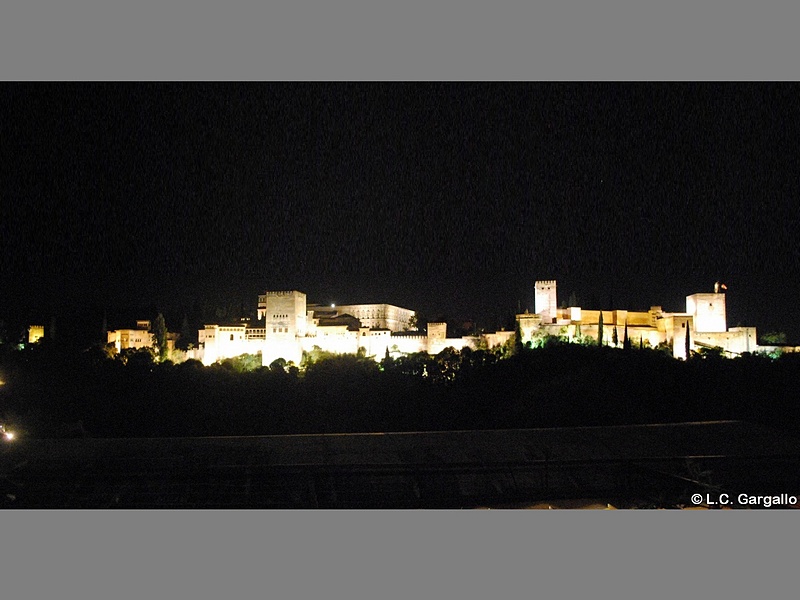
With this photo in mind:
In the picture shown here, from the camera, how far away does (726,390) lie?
9.82 metres

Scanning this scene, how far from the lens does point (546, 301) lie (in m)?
17.5

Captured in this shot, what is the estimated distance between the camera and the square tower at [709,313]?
1638 cm

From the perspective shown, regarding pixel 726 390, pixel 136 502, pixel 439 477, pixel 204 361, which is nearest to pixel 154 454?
pixel 136 502

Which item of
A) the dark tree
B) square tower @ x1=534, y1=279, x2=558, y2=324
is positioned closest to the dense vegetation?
the dark tree

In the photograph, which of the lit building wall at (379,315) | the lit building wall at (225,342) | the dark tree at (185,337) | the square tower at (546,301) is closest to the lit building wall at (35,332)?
the dark tree at (185,337)

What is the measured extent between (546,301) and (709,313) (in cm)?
380

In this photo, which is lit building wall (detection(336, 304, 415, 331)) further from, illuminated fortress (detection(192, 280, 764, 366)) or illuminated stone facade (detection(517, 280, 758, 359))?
illuminated stone facade (detection(517, 280, 758, 359))

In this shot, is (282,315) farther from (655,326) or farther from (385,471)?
(385,471)

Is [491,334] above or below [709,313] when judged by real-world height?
below

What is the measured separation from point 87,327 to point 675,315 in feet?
44.9

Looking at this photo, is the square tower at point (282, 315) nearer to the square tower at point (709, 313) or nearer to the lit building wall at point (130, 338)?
the lit building wall at point (130, 338)

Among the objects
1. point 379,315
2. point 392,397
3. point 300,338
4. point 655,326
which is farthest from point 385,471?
point 379,315

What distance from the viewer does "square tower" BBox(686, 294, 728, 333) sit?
53.7 feet

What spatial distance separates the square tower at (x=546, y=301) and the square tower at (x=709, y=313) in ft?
10.4
